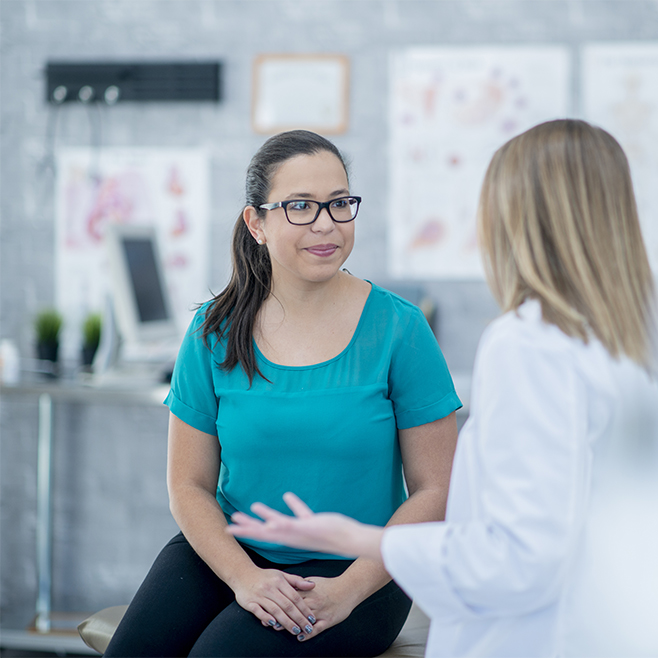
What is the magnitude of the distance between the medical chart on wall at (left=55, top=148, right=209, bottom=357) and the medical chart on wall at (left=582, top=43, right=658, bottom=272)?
4.51 ft

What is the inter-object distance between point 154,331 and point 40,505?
2.48 feet

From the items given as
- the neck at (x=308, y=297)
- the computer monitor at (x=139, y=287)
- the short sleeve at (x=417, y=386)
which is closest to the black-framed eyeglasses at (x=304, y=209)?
the neck at (x=308, y=297)

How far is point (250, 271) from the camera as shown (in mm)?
1418

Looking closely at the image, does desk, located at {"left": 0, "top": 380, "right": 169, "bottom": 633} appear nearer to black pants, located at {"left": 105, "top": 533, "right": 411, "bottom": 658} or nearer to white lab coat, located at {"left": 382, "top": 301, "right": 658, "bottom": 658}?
black pants, located at {"left": 105, "top": 533, "right": 411, "bottom": 658}

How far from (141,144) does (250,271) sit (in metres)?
1.53

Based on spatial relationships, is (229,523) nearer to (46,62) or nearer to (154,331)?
(154,331)

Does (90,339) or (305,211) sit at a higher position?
(305,211)

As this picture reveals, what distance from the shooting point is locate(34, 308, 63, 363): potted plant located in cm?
260

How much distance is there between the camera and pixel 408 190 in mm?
2617

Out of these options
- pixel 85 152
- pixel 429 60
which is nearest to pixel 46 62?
pixel 85 152

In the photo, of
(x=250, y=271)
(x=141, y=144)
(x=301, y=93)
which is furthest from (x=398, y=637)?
(x=141, y=144)

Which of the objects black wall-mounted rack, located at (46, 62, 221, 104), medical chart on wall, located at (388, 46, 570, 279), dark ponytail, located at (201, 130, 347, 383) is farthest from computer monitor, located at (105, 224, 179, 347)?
dark ponytail, located at (201, 130, 347, 383)

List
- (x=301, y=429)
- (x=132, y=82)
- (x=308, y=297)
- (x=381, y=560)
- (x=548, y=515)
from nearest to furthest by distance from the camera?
(x=548, y=515), (x=381, y=560), (x=301, y=429), (x=308, y=297), (x=132, y=82)

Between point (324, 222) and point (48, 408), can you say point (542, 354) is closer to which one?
point (324, 222)
